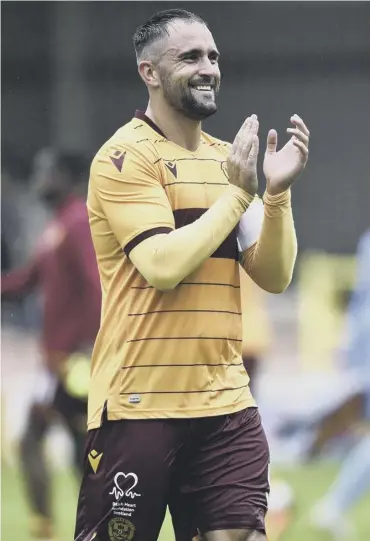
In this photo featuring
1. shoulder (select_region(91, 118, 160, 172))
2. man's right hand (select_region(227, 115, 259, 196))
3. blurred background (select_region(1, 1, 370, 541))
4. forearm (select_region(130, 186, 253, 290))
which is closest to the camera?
forearm (select_region(130, 186, 253, 290))

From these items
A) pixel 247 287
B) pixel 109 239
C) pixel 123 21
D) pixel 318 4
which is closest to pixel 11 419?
pixel 247 287

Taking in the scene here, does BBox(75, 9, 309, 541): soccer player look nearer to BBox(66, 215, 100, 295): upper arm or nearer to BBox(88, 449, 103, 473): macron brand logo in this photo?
BBox(88, 449, 103, 473): macron brand logo

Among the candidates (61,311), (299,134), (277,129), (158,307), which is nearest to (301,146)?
(299,134)

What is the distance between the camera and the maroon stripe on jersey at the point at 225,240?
13.0 feet

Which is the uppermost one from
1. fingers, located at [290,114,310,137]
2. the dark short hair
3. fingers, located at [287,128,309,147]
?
the dark short hair

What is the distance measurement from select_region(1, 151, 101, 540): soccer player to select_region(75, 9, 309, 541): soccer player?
3.17 meters

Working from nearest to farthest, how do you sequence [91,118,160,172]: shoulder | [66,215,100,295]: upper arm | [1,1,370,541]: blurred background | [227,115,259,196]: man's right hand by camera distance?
[227,115,259,196]: man's right hand, [91,118,160,172]: shoulder, [66,215,100,295]: upper arm, [1,1,370,541]: blurred background

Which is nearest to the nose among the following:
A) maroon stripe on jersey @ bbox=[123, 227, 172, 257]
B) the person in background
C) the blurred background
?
maroon stripe on jersey @ bbox=[123, 227, 172, 257]

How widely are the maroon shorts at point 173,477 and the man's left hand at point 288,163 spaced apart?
660 mm

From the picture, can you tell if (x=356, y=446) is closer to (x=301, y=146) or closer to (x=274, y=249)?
(x=274, y=249)

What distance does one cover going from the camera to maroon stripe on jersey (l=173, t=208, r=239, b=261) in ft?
13.0

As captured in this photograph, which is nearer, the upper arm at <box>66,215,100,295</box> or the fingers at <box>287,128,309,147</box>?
the fingers at <box>287,128,309,147</box>

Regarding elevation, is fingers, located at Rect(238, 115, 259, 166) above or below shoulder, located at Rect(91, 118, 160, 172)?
above

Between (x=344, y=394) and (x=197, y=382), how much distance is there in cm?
526
